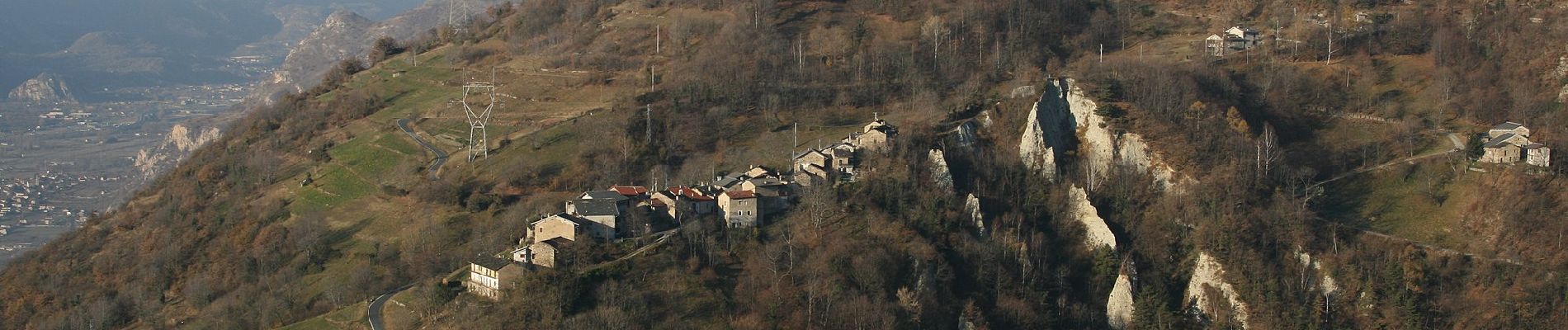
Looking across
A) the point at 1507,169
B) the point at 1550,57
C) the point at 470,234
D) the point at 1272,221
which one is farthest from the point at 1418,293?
the point at 470,234

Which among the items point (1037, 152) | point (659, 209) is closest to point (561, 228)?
point (659, 209)

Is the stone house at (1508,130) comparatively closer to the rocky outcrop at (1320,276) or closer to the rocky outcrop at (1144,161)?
the rocky outcrop at (1320,276)

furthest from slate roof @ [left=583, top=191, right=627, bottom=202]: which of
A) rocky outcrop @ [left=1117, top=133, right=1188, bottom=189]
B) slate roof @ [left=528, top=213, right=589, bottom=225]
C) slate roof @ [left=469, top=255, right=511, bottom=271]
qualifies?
rocky outcrop @ [left=1117, top=133, right=1188, bottom=189]

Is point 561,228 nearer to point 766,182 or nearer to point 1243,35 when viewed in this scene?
point 766,182

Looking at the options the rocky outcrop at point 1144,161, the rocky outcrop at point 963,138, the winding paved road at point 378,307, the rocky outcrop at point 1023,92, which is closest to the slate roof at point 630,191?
A: the winding paved road at point 378,307

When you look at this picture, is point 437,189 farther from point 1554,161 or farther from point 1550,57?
point 1550,57
